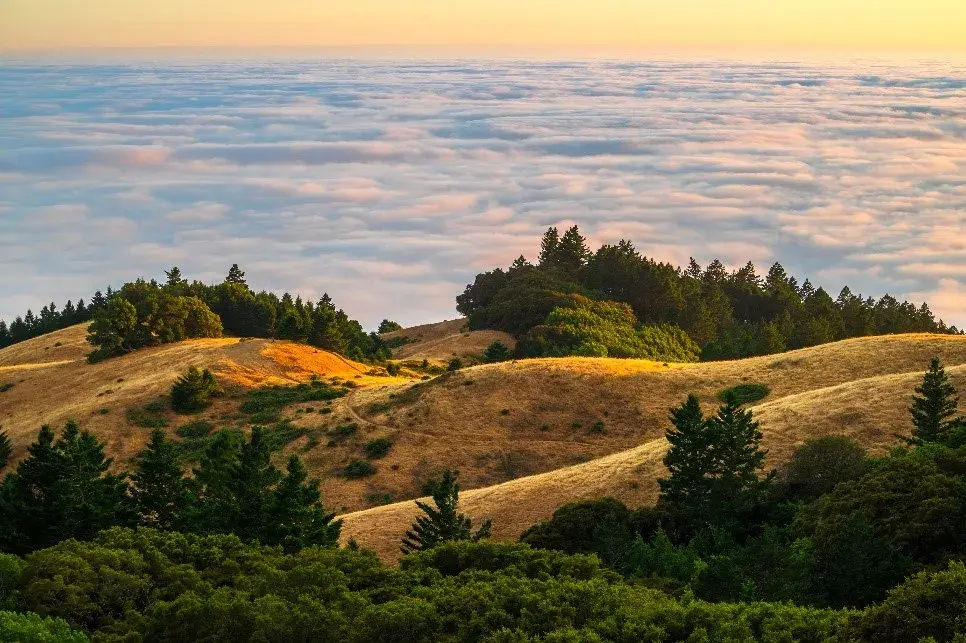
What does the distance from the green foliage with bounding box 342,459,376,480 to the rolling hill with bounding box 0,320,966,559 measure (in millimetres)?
490

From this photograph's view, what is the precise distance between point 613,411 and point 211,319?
39499 millimetres

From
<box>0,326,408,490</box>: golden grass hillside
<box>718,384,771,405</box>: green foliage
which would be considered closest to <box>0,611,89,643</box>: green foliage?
<box>0,326,408,490</box>: golden grass hillside

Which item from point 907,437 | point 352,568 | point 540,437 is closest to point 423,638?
point 352,568

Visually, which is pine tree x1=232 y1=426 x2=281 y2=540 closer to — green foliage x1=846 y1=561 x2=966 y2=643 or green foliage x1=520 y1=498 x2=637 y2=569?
green foliage x1=520 y1=498 x2=637 y2=569

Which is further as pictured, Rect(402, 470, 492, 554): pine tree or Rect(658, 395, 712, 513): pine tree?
Rect(658, 395, 712, 513): pine tree

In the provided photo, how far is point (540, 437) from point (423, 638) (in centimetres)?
3689

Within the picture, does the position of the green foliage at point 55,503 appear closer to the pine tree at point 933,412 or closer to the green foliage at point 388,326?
the pine tree at point 933,412

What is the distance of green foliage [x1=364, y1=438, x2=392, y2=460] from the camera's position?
6262cm

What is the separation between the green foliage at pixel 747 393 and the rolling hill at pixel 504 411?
2.10 ft

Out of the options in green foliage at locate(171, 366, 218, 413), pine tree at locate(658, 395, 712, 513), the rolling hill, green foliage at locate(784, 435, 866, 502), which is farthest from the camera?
green foliage at locate(171, 366, 218, 413)

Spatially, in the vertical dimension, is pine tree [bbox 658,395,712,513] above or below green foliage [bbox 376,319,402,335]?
below

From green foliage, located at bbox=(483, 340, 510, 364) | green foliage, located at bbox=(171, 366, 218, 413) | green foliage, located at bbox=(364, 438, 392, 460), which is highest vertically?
green foliage, located at bbox=(483, 340, 510, 364)

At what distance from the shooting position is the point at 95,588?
104ft

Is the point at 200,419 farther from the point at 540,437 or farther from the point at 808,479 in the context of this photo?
the point at 808,479
